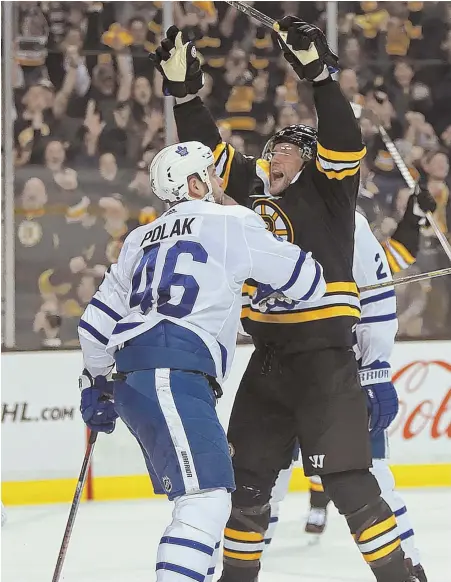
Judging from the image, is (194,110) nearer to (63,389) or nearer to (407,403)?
(63,389)

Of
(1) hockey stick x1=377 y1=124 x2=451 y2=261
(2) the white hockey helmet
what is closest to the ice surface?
(1) hockey stick x1=377 y1=124 x2=451 y2=261

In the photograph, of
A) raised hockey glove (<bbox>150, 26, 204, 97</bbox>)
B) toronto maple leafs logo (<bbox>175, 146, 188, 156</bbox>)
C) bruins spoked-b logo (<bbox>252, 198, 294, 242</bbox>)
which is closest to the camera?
toronto maple leafs logo (<bbox>175, 146, 188, 156</bbox>)

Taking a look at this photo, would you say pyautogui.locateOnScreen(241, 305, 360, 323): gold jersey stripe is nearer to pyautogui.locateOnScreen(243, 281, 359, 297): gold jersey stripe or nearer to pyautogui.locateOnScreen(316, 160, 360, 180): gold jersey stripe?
pyautogui.locateOnScreen(243, 281, 359, 297): gold jersey stripe

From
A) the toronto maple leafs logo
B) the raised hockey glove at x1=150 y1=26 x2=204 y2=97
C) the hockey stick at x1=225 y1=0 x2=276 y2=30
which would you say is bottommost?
the toronto maple leafs logo

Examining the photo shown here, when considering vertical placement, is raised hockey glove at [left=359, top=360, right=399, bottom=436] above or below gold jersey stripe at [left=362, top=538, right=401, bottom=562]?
above

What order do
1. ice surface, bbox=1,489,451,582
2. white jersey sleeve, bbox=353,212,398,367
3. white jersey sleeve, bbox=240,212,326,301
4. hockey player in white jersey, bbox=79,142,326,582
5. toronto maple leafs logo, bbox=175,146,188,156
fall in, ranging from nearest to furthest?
1. hockey player in white jersey, bbox=79,142,326,582
2. white jersey sleeve, bbox=240,212,326,301
3. toronto maple leafs logo, bbox=175,146,188,156
4. white jersey sleeve, bbox=353,212,398,367
5. ice surface, bbox=1,489,451,582

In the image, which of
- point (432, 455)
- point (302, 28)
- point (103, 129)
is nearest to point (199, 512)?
point (302, 28)

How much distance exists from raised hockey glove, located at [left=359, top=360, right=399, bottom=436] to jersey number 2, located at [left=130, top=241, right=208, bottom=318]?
80 centimetres

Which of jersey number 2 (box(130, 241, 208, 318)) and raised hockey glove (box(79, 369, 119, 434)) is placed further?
raised hockey glove (box(79, 369, 119, 434))

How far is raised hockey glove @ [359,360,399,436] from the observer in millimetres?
2781

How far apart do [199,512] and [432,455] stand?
106 inches

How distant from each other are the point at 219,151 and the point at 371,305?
56cm

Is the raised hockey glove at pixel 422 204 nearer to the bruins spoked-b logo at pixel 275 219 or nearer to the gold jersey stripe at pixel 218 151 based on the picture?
the gold jersey stripe at pixel 218 151

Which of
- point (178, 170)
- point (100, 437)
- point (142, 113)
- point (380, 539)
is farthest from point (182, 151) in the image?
point (142, 113)
